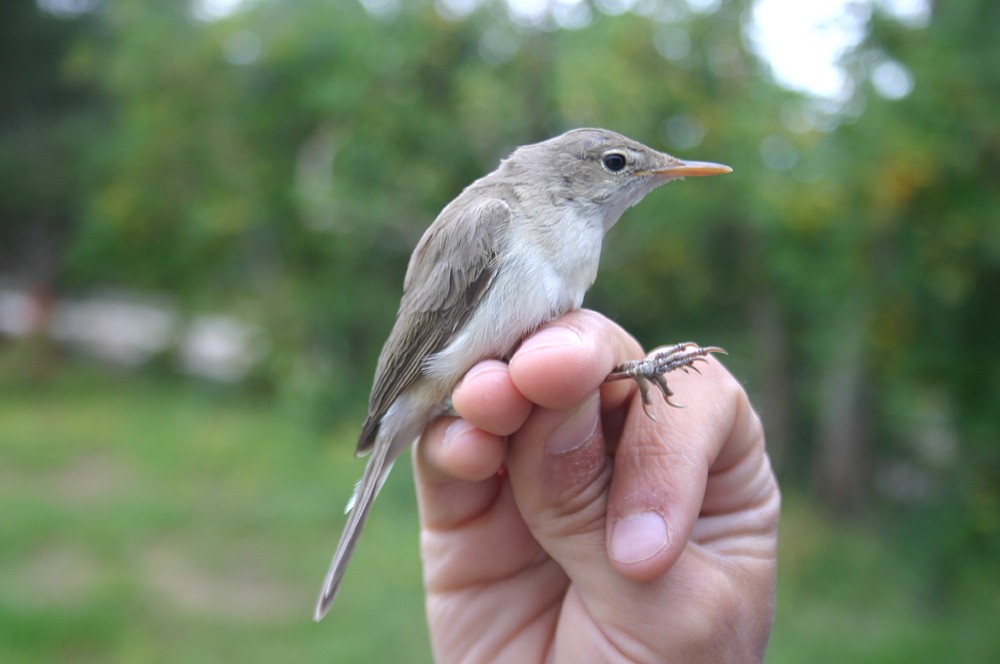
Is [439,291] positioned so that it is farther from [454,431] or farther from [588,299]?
[588,299]

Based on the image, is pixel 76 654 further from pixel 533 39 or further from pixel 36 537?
pixel 533 39

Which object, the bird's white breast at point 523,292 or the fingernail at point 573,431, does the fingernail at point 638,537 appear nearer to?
the fingernail at point 573,431

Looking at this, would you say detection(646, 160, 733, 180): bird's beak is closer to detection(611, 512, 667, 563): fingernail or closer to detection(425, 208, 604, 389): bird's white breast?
detection(425, 208, 604, 389): bird's white breast

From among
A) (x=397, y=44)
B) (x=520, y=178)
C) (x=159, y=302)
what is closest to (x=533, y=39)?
(x=397, y=44)

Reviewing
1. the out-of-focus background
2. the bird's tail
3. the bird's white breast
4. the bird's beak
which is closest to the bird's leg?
the bird's white breast

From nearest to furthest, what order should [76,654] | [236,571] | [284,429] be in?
[76,654] → [236,571] → [284,429]

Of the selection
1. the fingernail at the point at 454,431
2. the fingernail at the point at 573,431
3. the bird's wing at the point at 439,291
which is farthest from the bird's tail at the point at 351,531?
the fingernail at the point at 573,431
